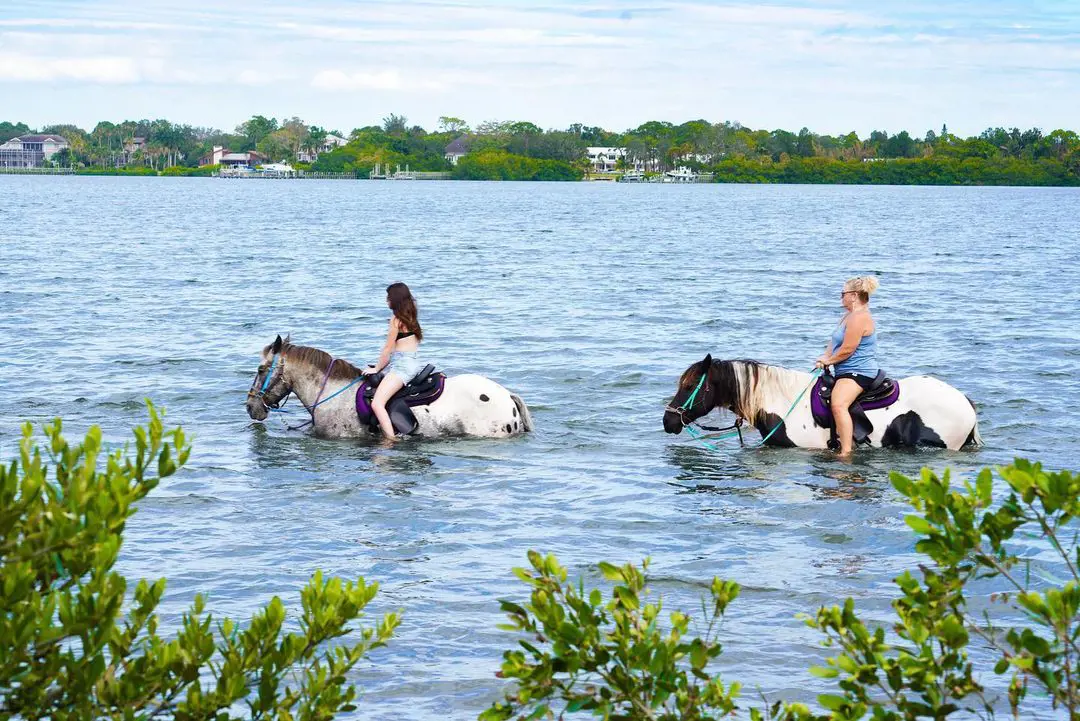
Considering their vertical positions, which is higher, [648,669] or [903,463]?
[648,669]

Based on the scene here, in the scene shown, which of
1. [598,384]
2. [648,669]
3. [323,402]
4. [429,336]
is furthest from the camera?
[429,336]

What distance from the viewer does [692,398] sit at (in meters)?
14.0

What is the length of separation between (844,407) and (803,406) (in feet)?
1.77

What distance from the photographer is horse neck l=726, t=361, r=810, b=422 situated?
543 inches

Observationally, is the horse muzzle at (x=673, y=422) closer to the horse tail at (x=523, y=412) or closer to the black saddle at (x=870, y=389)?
the black saddle at (x=870, y=389)

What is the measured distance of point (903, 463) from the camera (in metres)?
13.3

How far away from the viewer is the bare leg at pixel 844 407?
44.0 feet

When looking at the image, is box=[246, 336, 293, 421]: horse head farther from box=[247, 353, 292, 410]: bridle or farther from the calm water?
the calm water

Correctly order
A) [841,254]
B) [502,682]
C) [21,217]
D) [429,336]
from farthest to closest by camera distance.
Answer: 1. [21,217]
2. [841,254]
3. [429,336]
4. [502,682]

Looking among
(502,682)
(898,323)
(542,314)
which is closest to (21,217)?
(542,314)

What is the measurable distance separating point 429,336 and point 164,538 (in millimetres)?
15589

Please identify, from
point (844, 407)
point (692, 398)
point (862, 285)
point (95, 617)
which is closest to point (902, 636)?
point (95, 617)

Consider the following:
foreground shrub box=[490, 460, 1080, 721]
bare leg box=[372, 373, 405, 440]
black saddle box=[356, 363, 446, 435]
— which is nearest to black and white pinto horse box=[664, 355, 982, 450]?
black saddle box=[356, 363, 446, 435]

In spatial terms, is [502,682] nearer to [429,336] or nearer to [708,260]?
[429,336]
